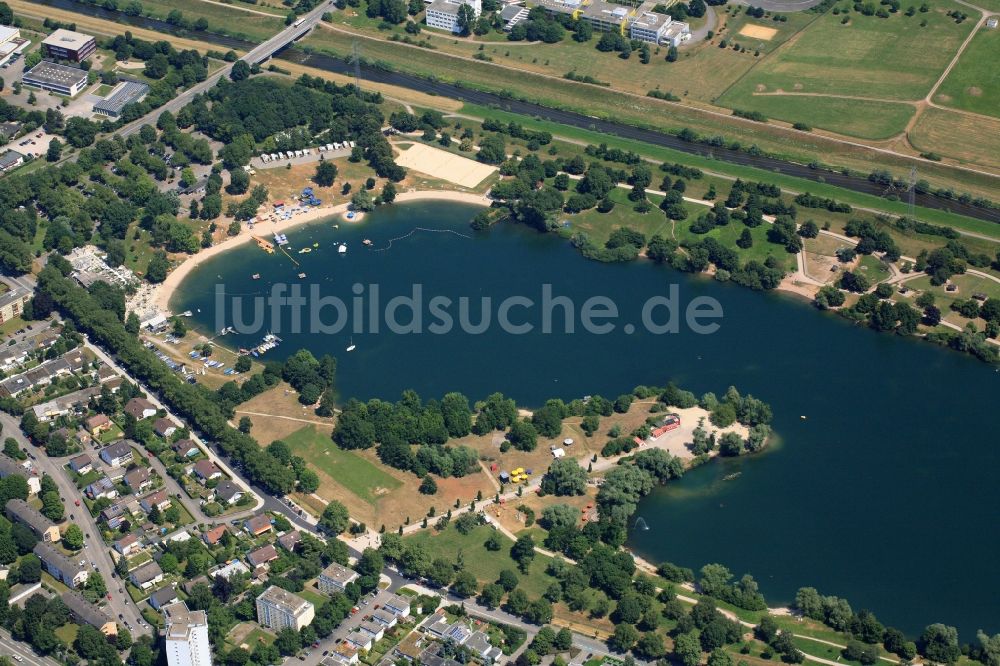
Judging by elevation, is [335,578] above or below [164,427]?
below

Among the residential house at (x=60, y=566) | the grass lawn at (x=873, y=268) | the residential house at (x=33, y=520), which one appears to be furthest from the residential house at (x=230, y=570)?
the grass lawn at (x=873, y=268)

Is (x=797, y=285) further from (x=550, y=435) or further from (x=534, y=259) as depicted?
(x=550, y=435)

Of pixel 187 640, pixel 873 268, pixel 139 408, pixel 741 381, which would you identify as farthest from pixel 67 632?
pixel 873 268

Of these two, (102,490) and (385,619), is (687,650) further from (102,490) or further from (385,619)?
(102,490)

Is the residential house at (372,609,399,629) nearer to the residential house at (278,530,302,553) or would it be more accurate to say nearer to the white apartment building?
the residential house at (278,530,302,553)

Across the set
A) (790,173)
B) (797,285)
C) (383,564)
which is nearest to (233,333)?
(383,564)
